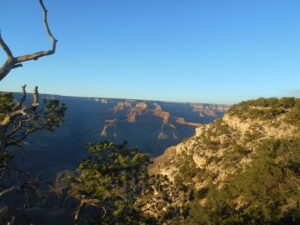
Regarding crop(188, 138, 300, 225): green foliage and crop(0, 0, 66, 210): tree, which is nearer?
crop(0, 0, 66, 210): tree

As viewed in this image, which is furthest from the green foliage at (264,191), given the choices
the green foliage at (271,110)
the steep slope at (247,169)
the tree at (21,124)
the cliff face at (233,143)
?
the tree at (21,124)

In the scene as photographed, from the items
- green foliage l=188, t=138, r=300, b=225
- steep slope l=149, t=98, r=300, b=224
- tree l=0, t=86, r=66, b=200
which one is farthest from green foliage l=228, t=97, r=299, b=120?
tree l=0, t=86, r=66, b=200

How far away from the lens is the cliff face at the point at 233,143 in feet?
113

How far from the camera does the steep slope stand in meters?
20.8

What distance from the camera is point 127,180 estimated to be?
48.6 ft

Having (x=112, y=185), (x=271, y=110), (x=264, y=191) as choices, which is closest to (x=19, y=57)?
(x=112, y=185)

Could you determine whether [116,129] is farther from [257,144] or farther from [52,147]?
[257,144]

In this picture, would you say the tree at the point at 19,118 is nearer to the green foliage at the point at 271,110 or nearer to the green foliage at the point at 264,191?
the green foliage at the point at 264,191

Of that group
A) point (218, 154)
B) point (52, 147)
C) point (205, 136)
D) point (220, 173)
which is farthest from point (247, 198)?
point (52, 147)

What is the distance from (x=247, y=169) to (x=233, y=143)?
38.2 ft

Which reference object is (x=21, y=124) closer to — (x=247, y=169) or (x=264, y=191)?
(x=264, y=191)

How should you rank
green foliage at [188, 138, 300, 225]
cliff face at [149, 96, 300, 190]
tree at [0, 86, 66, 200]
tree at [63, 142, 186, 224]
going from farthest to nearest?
cliff face at [149, 96, 300, 190] → green foliage at [188, 138, 300, 225] → tree at [63, 142, 186, 224] → tree at [0, 86, 66, 200]

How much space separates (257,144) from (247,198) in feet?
42.9

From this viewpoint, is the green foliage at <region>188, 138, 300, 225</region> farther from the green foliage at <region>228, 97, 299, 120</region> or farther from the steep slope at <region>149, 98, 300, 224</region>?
the green foliage at <region>228, 97, 299, 120</region>
